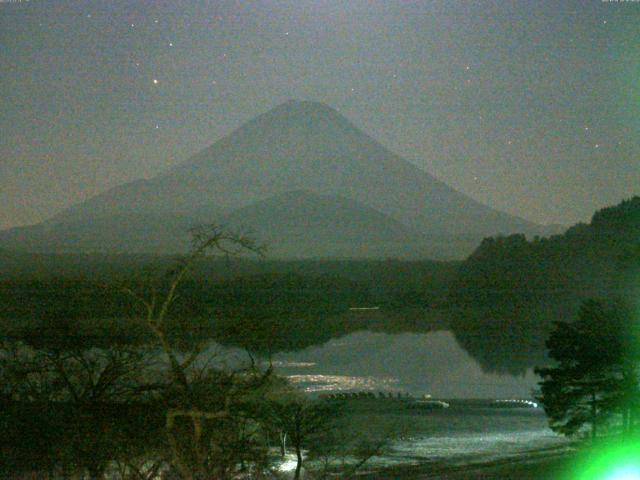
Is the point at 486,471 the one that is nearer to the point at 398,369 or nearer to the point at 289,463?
the point at 289,463

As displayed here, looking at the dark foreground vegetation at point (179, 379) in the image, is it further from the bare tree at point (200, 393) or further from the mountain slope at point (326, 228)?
the mountain slope at point (326, 228)

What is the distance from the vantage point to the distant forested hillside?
257 ft

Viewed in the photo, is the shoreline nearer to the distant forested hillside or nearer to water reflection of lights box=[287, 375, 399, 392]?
water reflection of lights box=[287, 375, 399, 392]

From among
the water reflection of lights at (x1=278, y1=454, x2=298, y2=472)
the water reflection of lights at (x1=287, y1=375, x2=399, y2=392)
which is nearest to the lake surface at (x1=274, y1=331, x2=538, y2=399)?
the water reflection of lights at (x1=287, y1=375, x2=399, y2=392)

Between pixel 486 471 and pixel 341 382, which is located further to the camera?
pixel 341 382

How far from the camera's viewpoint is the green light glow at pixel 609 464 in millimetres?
13312

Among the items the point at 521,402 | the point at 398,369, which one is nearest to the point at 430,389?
the point at 398,369

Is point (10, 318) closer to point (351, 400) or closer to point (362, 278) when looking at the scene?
point (351, 400)

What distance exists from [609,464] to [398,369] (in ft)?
137

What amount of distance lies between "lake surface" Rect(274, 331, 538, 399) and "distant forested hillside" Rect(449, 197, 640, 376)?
11.2 m

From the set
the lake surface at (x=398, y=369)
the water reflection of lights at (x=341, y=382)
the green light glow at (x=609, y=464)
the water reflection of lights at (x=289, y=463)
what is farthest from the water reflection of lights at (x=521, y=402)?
the green light glow at (x=609, y=464)

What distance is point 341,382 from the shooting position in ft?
152

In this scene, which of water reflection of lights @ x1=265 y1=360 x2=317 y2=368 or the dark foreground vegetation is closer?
the dark foreground vegetation

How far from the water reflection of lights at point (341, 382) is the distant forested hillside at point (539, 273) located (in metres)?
26.3
